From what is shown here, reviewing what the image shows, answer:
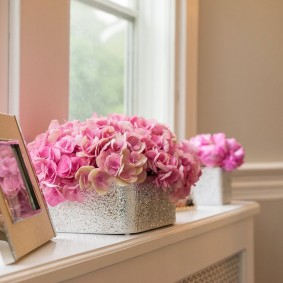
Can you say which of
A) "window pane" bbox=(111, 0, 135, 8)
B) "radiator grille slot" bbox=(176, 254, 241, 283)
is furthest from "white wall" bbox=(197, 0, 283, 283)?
"radiator grille slot" bbox=(176, 254, 241, 283)

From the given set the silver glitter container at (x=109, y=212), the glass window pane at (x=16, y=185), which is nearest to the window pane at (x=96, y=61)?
the silver glitter container at (x=109, y=212)

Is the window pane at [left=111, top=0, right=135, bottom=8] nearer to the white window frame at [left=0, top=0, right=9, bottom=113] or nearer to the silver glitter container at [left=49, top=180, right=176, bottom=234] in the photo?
the white window frame at [left=0, top=0, right=9, bottom=113]

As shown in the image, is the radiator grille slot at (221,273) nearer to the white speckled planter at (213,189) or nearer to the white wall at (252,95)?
the white speckled planter at (213,189)

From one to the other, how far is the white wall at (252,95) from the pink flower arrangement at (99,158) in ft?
2.70

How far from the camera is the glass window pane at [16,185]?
799mm

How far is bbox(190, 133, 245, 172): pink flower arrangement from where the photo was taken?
1560 mm

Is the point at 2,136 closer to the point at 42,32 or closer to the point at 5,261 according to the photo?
the point at 5,261

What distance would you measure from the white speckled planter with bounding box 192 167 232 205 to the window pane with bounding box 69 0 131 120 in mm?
301

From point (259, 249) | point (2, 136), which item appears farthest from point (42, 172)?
point (259, 249)

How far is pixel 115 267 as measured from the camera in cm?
90

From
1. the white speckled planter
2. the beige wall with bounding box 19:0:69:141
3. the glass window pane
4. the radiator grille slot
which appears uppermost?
the beige wall with bounding box 19:0:69:141

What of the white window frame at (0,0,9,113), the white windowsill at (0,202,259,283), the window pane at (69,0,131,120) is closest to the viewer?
the white windowsill at (0,202,259,283)

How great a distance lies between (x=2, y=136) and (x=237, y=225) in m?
0.80

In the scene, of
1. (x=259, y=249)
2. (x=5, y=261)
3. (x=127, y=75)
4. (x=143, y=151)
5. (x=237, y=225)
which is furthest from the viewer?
(x=259, y=249)
